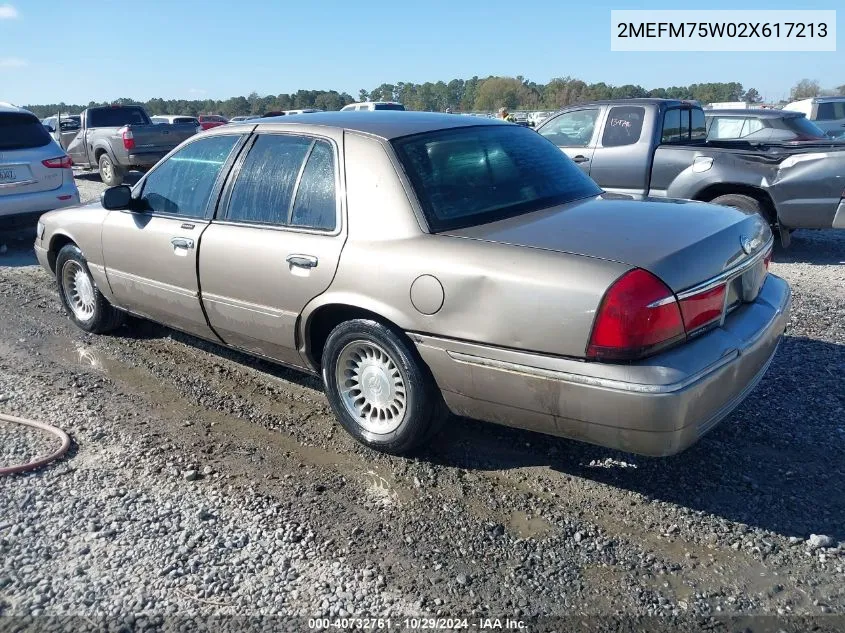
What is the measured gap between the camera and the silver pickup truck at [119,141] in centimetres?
1480

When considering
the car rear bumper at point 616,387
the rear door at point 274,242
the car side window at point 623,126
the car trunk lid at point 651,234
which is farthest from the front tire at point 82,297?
the car side window at point 623,126

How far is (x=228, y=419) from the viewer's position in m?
4.15

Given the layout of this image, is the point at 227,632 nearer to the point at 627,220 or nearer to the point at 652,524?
the point at 652,524

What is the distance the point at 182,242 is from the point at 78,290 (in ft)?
6.22

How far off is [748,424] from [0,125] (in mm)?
8681

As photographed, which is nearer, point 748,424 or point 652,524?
point 652,524

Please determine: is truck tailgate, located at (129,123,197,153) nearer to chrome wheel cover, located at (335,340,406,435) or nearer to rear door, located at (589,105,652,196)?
rear door, located at (589,105,652,196)

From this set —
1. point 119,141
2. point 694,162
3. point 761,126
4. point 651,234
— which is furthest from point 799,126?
point 119,141

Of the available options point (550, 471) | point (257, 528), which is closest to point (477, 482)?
point (550, 471)

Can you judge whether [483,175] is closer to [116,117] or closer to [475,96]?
[116,117]

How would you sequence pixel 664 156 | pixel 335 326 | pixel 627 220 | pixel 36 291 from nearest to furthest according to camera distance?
pixel 627 220 → pixel 335 326 → pixel 36 291 → pixel 664 156

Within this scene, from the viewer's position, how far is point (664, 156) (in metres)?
8.16

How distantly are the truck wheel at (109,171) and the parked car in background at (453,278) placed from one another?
11664 millimetres

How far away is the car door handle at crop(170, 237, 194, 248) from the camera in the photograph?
4289 millimetres
